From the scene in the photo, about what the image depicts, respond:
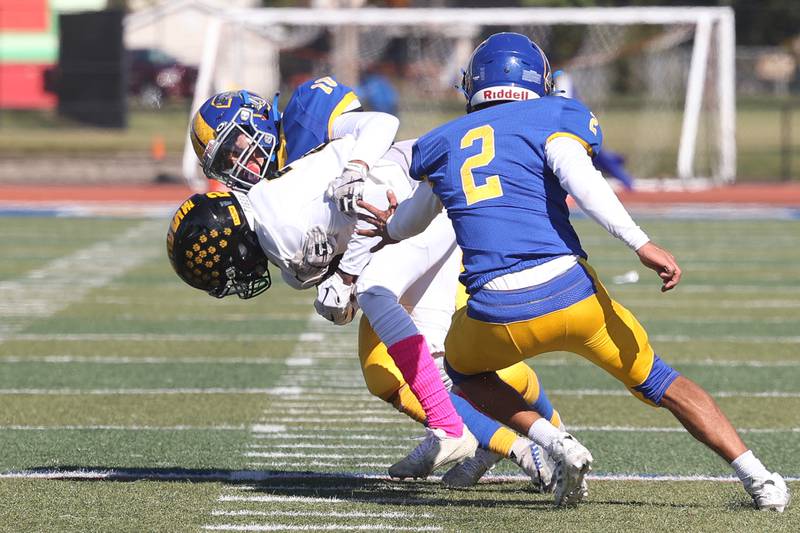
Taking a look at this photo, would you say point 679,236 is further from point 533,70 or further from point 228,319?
point 533,70

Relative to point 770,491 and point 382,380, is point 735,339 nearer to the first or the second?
point 382,380

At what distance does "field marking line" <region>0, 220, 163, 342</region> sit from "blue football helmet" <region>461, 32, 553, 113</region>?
4840 millimetres

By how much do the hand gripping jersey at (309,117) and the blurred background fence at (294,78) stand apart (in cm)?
1207

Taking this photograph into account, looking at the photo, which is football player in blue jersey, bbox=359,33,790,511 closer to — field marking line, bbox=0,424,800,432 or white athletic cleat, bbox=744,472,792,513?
white athletic cleat, bbox=744,472,792,513

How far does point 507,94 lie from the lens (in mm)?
4312

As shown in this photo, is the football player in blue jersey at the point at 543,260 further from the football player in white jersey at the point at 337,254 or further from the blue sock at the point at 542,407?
the blue sock at the point at 542,407

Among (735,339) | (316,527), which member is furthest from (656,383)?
(735,339)

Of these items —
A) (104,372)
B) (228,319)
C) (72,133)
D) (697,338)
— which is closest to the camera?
(104,372)

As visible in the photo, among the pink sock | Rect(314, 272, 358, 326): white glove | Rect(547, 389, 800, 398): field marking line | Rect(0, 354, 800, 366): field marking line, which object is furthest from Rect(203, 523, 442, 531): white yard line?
Rect(0, 354, 800, 366): field marking line

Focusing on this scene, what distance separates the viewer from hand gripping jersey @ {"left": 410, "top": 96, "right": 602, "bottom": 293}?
4094 millimetres

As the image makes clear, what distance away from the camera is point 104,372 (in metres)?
7.32

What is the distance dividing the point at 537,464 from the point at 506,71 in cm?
128

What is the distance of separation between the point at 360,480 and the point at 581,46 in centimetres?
1809

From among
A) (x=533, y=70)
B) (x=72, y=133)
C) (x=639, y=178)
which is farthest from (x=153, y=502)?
(x=72, y=133)
